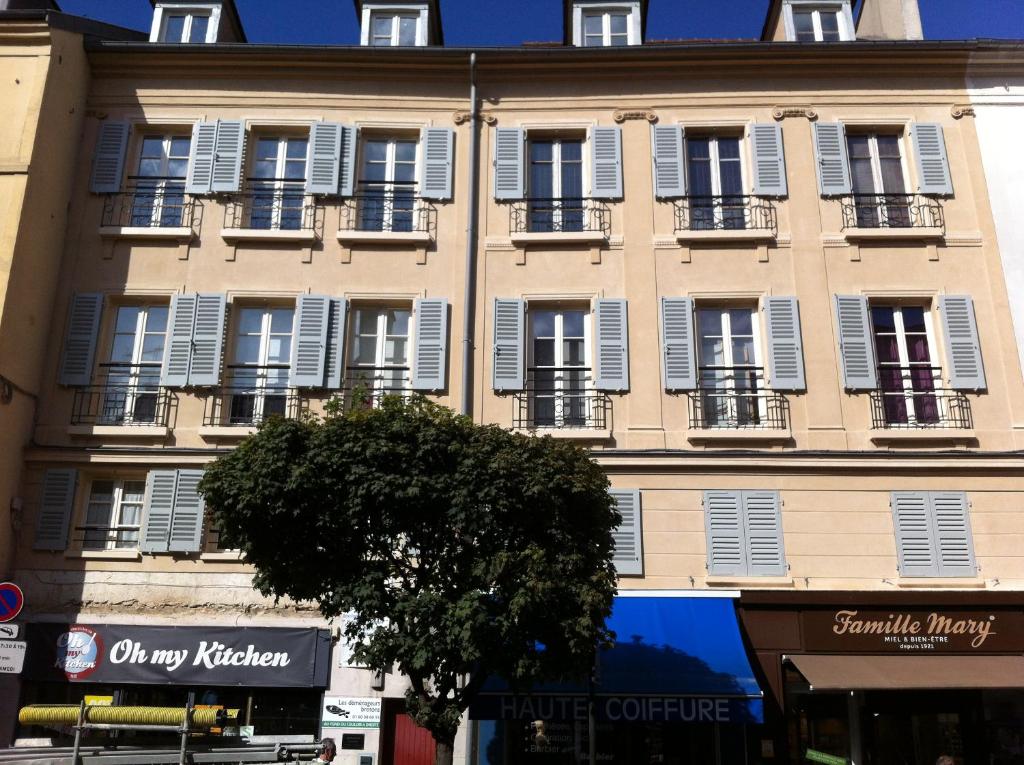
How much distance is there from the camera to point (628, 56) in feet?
51.5

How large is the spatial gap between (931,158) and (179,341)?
40.0ft

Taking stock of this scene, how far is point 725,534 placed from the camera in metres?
13.3

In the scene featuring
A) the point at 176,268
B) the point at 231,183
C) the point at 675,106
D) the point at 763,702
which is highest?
the point at 675,106

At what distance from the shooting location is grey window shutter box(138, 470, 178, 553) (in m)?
13.4

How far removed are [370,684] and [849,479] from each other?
738cm

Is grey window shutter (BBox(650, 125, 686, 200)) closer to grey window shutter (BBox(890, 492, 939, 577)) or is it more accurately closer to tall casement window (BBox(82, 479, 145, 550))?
grey window shutter (BBox(890, 492, 939, 577))

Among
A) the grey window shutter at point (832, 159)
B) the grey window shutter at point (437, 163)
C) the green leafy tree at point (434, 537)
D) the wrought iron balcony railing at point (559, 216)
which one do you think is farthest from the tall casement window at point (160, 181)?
the grey window shutter at point (832, 159)

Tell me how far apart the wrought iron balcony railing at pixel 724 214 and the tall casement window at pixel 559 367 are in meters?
A: 2.27

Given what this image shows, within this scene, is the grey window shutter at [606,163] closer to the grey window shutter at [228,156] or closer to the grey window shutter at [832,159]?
the grey window shutter at [832,159]

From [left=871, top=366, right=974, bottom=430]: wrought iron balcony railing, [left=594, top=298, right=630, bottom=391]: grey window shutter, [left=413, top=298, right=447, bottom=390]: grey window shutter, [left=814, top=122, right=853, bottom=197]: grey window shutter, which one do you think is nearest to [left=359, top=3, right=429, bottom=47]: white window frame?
[left=413, top=298, right=447, bottom=390]: grey window shutter

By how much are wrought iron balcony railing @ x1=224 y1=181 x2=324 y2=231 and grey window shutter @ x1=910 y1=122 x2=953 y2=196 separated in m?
9.65

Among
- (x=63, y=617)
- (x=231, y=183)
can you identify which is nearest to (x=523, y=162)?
(x=231, y=183)

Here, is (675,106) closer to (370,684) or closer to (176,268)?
(176,268)

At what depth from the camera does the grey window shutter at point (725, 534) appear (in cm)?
1312
